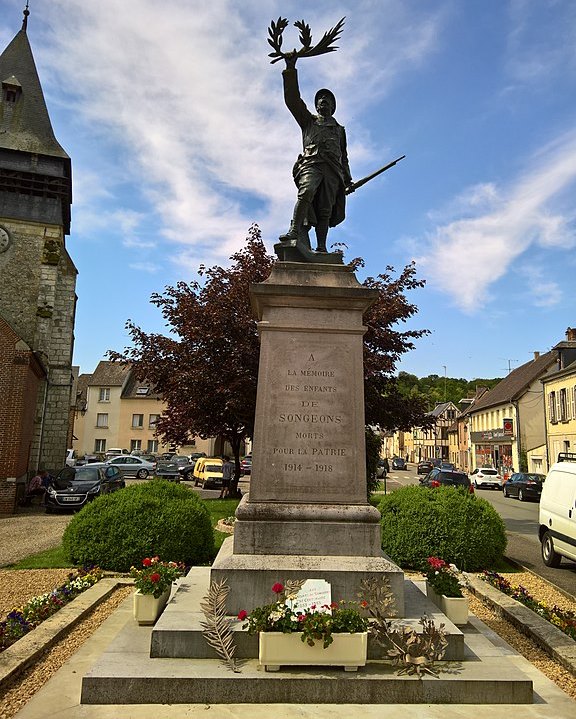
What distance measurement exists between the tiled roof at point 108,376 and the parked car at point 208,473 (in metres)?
25.6

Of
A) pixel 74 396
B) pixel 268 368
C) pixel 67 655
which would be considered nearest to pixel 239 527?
pixel 268 368

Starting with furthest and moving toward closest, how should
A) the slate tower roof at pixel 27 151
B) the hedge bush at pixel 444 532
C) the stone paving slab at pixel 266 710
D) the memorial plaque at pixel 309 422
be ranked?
1. the slate tower roof at pixel 27 151
2. the hedge bush at pixel 444 532
3. the memorial plaque at pixel 309 422
4. the stone paving slab at pixel 266 710

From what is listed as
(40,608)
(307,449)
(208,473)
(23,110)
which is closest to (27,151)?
(23,110)

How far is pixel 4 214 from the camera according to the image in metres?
29.2

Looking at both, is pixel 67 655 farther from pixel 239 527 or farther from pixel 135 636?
pixel 239 527

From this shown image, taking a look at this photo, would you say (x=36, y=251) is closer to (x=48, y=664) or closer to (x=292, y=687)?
(x=48, y=664)

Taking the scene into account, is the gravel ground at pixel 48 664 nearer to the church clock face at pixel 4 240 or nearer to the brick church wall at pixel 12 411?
the brick church wall at pixel 12 411

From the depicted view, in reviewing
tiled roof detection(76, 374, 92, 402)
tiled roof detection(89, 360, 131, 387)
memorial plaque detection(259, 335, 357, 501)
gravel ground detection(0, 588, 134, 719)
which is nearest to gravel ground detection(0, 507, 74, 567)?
gravel ground detection(0, 588, 134, 719)

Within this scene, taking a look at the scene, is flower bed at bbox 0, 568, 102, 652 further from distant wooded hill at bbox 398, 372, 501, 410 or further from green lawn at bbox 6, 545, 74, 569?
distant wooded hill at bbox 398, 372, 501, 410

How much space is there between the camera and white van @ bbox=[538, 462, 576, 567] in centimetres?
1048

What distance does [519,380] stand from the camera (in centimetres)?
4828

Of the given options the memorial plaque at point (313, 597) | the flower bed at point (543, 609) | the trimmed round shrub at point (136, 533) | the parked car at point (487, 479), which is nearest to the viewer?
the memorial plaque at point (313, 597)

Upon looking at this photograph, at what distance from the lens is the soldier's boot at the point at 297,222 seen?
6.92 meters

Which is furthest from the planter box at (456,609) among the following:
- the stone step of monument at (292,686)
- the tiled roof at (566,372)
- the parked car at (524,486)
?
the tiled roof at (566,372)
